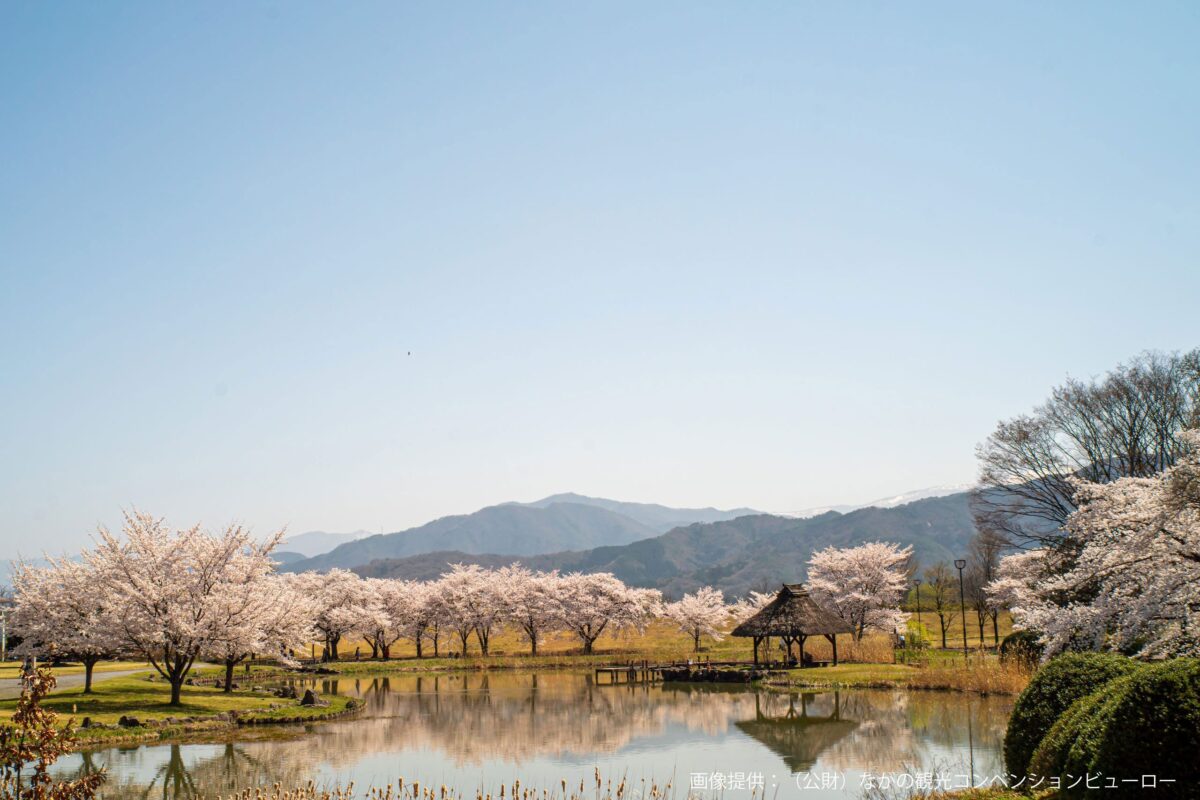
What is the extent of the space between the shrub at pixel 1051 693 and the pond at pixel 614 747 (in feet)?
15.6

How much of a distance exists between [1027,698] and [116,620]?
3180 cm

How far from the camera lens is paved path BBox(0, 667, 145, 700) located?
35.0 meters

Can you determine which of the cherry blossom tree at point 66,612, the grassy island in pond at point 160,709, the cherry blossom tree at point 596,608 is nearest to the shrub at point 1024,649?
the grassy island in pond at point 160,709

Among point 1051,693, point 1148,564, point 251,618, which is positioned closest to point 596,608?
point 251,618

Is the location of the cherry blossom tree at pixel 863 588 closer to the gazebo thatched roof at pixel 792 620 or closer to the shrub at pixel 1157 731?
the gazebo thatched roof at pixel 792 620

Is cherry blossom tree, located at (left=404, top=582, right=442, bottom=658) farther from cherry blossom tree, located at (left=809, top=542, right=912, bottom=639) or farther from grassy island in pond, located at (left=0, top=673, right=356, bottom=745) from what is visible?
grassy island in pond, located at (left=0, top=673, right=356, bottom=745)

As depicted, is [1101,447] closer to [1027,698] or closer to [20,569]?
[1027,698]

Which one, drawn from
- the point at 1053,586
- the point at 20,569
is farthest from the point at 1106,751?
the point at 20,569

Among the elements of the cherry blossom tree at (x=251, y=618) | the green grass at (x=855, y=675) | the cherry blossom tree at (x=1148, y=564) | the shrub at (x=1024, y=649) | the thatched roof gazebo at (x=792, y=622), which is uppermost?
the cherry blossom tree at (x=1148, y=564)

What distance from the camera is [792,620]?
49.7 metres

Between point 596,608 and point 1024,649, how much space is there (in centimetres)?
4497

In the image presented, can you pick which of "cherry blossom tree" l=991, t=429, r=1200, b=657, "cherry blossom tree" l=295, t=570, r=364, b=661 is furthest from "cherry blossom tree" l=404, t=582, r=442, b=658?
"cherry blossom tree" l=991, t=429, r=1200, b=657

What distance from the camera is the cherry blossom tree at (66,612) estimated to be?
33.1m

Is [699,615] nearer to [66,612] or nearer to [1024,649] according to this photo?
[1024,649]
